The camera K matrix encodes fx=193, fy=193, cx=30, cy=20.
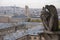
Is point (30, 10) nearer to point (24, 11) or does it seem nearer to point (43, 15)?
point (24, 11)

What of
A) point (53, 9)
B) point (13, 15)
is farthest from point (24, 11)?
point (53, 9)

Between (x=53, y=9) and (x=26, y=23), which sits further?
(x=26, y=23)

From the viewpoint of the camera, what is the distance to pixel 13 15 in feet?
33.1

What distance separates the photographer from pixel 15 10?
964 cm

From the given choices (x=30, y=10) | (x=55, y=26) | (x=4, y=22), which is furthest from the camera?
(x=4, y=22)

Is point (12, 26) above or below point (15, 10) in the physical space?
below

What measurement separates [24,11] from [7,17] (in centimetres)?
106

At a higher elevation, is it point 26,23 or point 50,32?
point 50,32

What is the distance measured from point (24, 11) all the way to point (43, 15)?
5.44m

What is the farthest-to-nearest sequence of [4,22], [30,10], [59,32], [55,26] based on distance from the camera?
1. [4,22]
2. [30,10]
3. [55,26]
4. [59,32]

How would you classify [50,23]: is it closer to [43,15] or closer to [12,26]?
[43,15]

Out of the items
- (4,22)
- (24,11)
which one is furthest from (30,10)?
(4,22)

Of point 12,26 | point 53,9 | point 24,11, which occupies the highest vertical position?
point 53,9

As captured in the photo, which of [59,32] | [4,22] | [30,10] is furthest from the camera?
[4,22]
